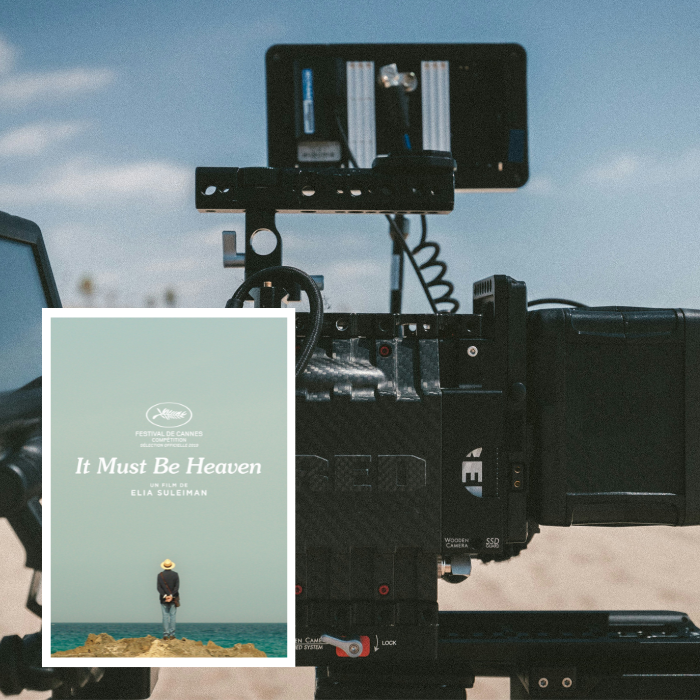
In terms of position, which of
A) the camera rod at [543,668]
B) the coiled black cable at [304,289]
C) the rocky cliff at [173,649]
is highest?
the coiled black cable at [304,289]

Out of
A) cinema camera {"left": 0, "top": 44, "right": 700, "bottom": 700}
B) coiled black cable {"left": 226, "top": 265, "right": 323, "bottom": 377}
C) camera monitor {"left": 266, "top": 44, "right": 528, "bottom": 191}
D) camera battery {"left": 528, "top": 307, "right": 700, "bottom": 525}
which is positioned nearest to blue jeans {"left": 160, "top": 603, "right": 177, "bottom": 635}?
cinema camera {"left": 0, "top": 44, "right": 700, "bottom": 700}

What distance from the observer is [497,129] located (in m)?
1.32

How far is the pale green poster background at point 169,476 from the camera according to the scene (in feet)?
2.67

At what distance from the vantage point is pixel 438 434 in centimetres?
90

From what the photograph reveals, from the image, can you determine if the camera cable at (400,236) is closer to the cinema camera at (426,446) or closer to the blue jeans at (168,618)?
the cinema camera at (426,446)

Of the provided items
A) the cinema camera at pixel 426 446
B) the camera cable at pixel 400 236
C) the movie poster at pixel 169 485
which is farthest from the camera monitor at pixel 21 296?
the camera cable at pixel 400 236

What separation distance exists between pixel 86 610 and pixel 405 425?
0.49 metres

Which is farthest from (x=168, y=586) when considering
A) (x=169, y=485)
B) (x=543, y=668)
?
(x=543, y=668)

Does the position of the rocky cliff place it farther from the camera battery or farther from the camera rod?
the camera battery

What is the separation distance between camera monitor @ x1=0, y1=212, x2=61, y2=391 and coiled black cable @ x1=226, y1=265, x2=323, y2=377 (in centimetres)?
Result: 33

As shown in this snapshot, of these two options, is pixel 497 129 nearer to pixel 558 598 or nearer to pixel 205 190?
pixel 205 190

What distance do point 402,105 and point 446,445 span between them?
29.4 inches

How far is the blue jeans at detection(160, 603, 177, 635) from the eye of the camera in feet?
2.66

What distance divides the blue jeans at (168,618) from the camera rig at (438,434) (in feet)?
0.64
